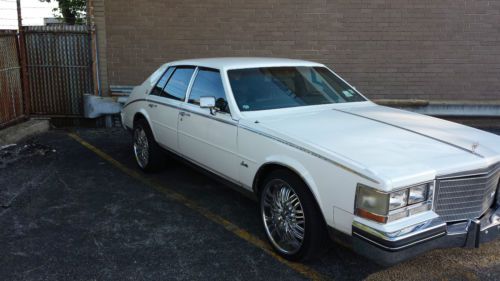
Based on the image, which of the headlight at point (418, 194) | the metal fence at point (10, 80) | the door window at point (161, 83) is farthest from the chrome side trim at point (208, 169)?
the metal fence at point (10, 80)

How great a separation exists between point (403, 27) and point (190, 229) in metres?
6.66

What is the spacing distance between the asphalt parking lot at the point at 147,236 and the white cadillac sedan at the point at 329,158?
0.43 meters

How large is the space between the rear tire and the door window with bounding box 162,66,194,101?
648 mm

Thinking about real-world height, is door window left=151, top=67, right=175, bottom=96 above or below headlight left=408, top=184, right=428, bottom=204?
above

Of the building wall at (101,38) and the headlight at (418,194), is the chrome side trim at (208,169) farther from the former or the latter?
the building wall at (101,38)

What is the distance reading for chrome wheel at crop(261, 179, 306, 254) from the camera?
3629 millimetres

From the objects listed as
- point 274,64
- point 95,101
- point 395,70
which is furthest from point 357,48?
point 95,101

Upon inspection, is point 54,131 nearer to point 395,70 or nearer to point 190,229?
point 190,229

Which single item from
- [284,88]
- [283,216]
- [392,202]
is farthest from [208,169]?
[392,202]

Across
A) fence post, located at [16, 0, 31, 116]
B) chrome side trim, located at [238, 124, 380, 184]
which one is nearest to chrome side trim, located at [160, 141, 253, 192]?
chrome side trim, located at [238, 124, 380, 184]

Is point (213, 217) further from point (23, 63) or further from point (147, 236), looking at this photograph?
point (23, 63)

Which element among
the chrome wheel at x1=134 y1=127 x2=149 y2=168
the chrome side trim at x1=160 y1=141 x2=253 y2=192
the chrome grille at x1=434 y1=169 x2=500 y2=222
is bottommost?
the chrome wheel at x1=134 y1=127 x2=149 y2=168

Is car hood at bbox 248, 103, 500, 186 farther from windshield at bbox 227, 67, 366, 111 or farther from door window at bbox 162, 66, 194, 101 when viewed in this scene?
door window at bbox 162, 66, 194, 101

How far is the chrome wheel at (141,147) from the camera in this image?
6117 mm
